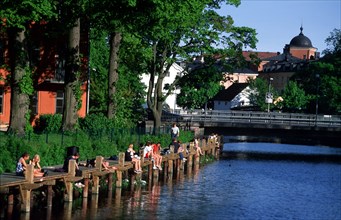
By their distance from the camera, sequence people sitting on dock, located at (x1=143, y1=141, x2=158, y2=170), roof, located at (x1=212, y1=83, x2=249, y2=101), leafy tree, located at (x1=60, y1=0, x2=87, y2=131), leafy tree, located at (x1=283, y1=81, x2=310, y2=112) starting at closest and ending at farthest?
people sitting on dock, located at (x1=143, y1=141, x2=158, y2=170) < leafy tree, located at (x1=60, y1=0, x2=87, y2=131) < leafy tree, located at (x1=283, y1=81, x2=310, y2=112) < roof, located at (x1=212, y1=83, x2=249, y2=101)

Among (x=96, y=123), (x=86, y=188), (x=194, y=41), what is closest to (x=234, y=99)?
(x=194, y=41)

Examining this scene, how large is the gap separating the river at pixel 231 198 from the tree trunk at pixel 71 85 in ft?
22.8

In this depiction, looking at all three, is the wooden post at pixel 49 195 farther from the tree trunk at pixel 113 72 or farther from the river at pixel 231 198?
the tree trunk at pixel 113 72

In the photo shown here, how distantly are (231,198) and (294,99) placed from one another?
103 m

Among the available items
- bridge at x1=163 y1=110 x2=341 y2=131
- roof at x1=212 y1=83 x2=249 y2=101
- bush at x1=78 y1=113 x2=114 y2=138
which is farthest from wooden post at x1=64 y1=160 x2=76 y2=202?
roof at x1=212 y1=83 x2=249 y2=101

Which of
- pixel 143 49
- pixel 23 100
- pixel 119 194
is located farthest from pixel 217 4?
pixel 119 194

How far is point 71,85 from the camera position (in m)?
45.3

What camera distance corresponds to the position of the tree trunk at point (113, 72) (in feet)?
178

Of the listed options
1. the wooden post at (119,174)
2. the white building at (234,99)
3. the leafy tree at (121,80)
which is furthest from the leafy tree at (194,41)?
the white building at (234,99)

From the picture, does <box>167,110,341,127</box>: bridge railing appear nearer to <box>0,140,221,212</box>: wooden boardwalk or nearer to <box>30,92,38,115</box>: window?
<box>30,92,38,115</box>: window

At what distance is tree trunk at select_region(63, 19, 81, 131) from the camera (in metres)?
45.1

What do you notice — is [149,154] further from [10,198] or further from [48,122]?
[10,198]

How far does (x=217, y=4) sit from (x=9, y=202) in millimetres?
42172

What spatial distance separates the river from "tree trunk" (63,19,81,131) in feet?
22.8
